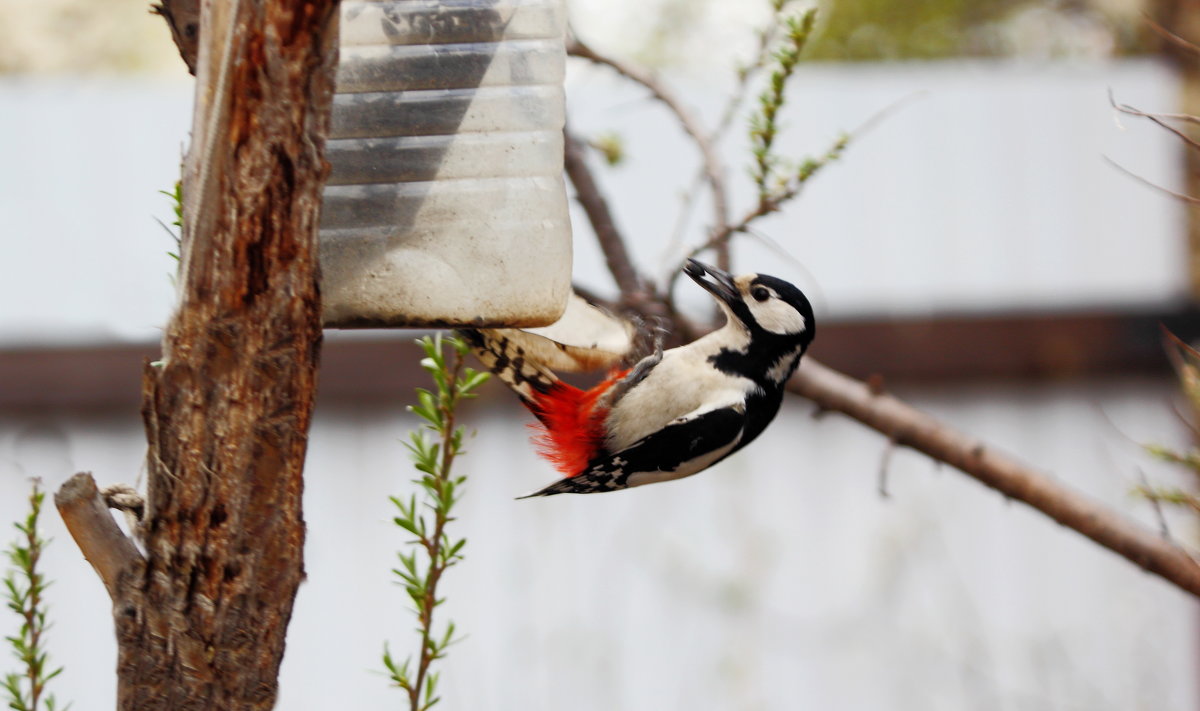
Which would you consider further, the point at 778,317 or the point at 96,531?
the point at 778,317

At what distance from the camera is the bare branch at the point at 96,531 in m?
0.97

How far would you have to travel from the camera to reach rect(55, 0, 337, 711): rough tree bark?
88cm

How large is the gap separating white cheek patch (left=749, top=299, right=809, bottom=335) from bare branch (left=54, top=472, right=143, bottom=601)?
0.96 m

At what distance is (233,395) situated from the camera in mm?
930

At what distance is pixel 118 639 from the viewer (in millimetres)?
977

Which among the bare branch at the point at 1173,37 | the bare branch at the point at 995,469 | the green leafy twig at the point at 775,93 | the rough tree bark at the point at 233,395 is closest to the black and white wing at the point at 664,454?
the green leafy twig at the point at 775,93

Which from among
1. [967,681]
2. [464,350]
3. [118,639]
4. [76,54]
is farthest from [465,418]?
[76,54]

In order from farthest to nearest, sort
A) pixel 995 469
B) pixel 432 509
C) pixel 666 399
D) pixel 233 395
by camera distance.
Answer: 1. pixel 995 469
2. pixel 666 399
3. pixel 432 509
4. pixel 233 395

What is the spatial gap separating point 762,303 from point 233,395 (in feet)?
2.96

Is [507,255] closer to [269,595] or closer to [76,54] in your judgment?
[269,595]

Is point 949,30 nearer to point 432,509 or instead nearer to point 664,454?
point 664,454

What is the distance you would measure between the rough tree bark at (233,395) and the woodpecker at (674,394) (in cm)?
54

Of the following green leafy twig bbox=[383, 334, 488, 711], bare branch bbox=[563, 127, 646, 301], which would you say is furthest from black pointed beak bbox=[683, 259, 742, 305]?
green leafy twig bbox=[383, 334, 488, 711]

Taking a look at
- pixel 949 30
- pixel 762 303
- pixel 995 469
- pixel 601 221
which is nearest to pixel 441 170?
pixel 762 303
